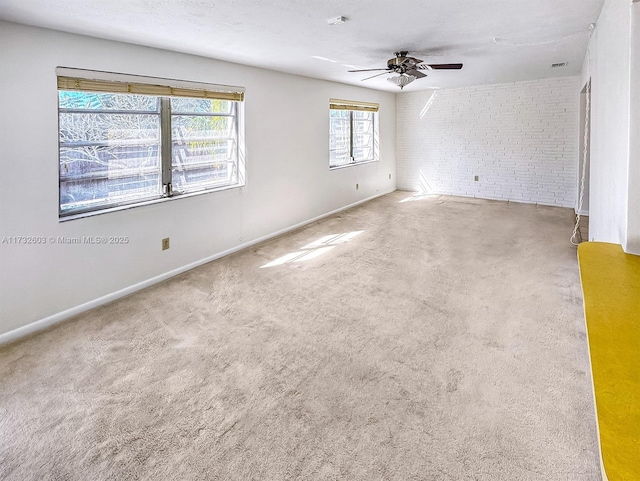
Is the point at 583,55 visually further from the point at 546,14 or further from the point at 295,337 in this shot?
the point at 295,337

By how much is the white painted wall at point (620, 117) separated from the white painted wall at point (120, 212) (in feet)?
11.6

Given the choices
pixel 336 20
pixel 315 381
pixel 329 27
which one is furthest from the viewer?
pixel 329 27

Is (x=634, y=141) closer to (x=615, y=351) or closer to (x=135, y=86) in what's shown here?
(x=615, y=351)

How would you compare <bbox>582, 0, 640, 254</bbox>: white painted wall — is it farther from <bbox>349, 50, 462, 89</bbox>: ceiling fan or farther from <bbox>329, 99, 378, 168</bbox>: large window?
<bbox>329, 99, 378, 168</bbox>: large window

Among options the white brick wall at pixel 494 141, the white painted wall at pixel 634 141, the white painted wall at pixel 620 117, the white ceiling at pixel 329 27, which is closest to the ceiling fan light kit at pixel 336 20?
the white ceiling at pixel 329 27

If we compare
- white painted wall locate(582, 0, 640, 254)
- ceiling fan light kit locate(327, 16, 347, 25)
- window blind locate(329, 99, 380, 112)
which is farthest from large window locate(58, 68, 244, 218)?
white painted wall locate(582, 0, 640, 254)

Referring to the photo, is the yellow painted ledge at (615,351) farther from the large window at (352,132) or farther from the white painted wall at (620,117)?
the large window at (352,132)

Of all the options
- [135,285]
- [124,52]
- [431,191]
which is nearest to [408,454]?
[135,285]

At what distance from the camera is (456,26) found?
10.7 feet

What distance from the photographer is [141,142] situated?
3.79m

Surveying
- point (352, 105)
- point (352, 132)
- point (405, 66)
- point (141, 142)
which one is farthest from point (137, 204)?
point (352, 132)

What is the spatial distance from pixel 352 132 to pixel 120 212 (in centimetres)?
507

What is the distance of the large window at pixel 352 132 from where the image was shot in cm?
693

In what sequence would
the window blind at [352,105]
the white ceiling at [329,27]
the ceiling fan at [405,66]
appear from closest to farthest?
1. the white ceiling at [329,27]
2. the ceiling fan at [405,66]
3. the window blind at [352,105]
